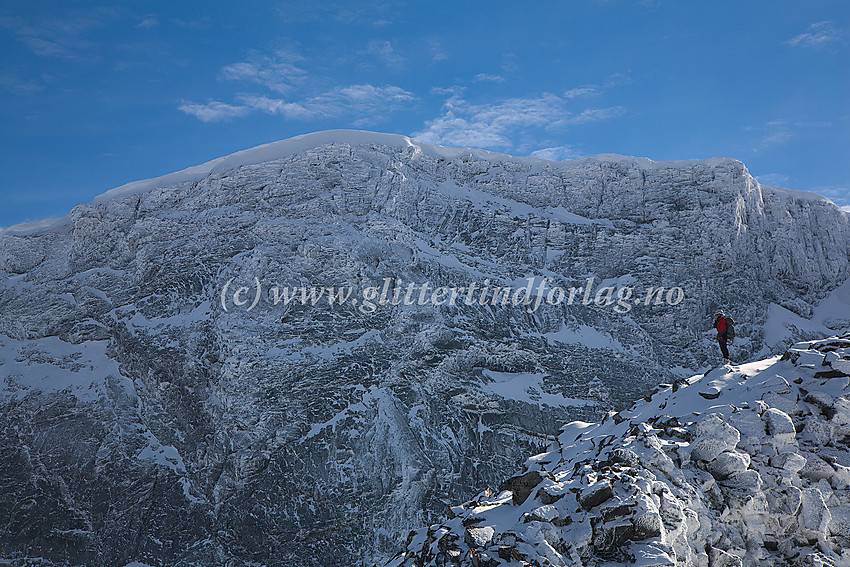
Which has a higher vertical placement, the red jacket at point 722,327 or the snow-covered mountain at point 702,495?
the red jacket at point 722,327

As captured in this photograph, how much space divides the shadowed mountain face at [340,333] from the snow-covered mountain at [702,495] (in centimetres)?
2326

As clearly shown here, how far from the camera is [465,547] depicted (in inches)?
343

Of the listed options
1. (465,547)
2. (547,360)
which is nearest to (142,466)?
(547,360)

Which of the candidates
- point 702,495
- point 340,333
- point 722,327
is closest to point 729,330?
point 722,327

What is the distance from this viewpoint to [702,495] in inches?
367

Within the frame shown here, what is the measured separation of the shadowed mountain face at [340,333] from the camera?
32.1 m

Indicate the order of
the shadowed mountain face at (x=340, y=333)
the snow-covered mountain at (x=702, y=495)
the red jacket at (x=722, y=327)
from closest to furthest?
the snow-covered mountain at (x=702, y=495) < the red jacket at (x=722, y=327) < the shadowed mountain face at (x=340, y=333)

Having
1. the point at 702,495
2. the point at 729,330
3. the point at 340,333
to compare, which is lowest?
the point at 702,495

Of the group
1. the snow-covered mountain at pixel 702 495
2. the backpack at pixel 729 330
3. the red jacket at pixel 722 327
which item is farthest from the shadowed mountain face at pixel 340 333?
the snow-covered mountain at pixel 702 495

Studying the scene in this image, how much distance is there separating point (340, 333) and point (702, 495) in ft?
94.9

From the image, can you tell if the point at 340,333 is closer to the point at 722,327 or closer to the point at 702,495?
the point at 722,327

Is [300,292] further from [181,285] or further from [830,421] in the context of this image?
[830,421]

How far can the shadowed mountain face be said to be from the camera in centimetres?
3209

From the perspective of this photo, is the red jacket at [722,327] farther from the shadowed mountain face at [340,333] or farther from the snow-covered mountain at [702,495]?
the shadowed mountain face at [340,333]
